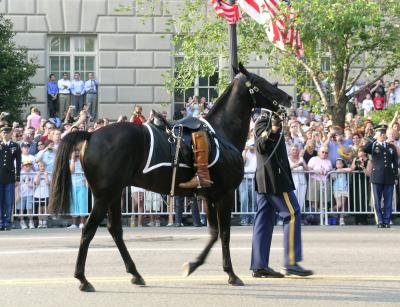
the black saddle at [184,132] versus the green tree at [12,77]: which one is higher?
the green tree at [12,77]

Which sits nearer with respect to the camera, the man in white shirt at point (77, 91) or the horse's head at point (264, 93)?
the horse's head at point (264, 93)

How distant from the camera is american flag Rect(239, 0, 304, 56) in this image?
24.2 meters

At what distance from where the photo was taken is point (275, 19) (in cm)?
2423

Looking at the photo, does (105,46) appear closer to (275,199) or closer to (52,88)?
(52,88)

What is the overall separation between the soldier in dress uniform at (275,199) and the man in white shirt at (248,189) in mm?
9555

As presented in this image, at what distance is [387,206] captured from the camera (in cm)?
2100

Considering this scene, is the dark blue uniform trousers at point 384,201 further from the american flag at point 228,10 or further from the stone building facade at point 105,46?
the stone building facade at point 105,46

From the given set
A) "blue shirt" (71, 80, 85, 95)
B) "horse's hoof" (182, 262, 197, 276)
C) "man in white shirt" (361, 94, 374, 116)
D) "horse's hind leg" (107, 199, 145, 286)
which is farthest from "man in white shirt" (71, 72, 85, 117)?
"horse's hoof" (182, 262, 197, 276)

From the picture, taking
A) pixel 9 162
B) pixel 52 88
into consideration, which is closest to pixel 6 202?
pixel 9 162

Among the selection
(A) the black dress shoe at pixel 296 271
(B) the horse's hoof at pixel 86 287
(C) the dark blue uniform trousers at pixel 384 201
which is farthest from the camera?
(C) the dark blue uniform trousers at pixel 384 201

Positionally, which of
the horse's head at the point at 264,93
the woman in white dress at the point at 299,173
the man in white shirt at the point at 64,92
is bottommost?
the woman in white dress at the point at 299,173

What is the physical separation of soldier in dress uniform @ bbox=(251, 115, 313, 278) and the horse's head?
0.59 ft

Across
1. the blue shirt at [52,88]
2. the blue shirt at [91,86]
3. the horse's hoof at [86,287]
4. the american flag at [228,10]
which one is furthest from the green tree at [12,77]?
the horse's hoof at [86,287]

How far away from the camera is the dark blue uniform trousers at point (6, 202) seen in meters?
21.0
